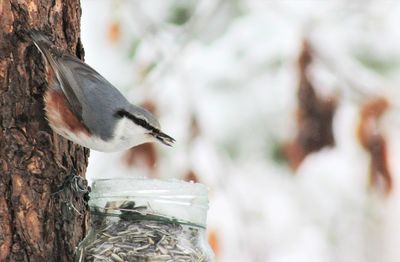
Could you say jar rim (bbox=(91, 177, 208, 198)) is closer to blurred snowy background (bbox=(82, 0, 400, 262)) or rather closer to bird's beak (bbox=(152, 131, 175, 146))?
bird's beak (bbox=(152, 131, 175, 146))

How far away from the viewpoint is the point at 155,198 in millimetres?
1635

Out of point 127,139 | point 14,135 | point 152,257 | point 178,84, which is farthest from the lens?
point 178,84

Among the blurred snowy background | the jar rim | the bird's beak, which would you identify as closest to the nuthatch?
the bird's beak

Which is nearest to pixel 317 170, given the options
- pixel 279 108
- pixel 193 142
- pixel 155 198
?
pixel 279 108

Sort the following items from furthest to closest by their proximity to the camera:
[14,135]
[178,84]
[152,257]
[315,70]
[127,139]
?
[178,84], [315,70], [127,139], [14,135], [152,257]

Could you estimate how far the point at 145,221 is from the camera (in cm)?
164

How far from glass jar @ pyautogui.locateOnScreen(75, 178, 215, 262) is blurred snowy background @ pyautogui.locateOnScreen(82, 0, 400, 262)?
169cm

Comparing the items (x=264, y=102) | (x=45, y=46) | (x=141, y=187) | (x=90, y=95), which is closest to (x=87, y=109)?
(x=90, y=95)

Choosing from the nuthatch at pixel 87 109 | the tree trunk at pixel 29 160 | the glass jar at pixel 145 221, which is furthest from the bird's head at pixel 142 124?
the glass jar at pixel 145 221

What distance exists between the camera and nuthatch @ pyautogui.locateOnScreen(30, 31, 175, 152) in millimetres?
1827

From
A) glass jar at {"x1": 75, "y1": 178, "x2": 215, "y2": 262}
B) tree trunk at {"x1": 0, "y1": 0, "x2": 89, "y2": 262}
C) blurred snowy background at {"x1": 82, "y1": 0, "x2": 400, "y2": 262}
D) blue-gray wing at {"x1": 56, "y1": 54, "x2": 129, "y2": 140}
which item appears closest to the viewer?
glass jar at {"x1": 75, "y1": 178, "x2": 215, "y2": 262}

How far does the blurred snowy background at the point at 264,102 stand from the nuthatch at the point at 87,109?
4.73 ft

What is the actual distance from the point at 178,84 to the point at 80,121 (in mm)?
1921

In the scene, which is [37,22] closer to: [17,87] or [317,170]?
[17,87]
